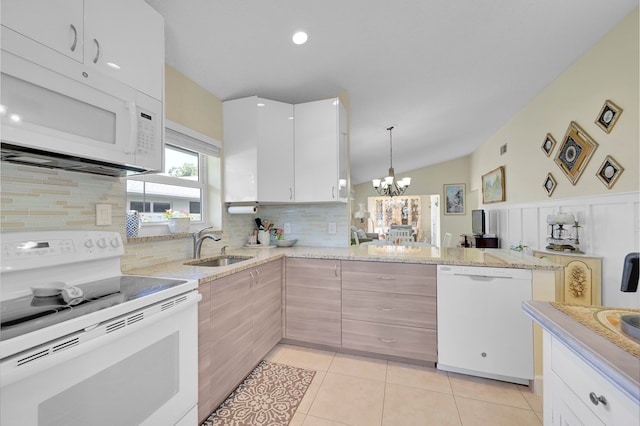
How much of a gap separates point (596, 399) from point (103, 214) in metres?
2.07

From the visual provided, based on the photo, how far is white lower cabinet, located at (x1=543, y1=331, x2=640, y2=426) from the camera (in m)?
0.57

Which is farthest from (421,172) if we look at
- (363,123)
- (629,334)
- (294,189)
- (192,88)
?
(629,334)

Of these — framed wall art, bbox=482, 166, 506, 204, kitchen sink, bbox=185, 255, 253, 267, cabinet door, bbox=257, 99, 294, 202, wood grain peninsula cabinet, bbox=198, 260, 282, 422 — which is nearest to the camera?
wood grain peninsula cabinet, bbox=198, 260, 282, 422

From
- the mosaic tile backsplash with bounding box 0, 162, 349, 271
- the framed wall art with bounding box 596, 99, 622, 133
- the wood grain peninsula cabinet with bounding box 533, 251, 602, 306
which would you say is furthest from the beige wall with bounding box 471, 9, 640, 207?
the mosaic tile backsplash with bounding box 0, 162, 349, 271

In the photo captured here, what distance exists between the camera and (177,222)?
194 cm

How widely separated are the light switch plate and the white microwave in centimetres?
19

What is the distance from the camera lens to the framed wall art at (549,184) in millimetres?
Result: 3225

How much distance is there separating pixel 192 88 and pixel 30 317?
1.91 m

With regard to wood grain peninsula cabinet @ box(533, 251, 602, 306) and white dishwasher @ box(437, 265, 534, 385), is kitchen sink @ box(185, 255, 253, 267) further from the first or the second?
wood grain peninsula cabinet @ box(533, 251, 602, 306)

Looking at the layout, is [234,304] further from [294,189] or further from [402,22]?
[402,22]

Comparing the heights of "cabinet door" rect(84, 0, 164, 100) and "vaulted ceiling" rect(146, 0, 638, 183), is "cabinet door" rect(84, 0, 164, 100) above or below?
below

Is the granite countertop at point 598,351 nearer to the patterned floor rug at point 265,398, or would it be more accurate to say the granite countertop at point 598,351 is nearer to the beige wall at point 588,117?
the patterned floor rug at point 265,398

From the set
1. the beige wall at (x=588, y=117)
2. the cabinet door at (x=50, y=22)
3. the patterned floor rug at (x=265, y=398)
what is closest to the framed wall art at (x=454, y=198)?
the beige wall at (x=588, y=117)

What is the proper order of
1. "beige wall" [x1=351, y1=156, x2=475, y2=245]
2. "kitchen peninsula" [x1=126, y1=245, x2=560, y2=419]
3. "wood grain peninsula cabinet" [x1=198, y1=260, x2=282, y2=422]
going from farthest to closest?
"beige wall" [x1=351, y1=156, x2=475, y2=245]
"kitchen peninsula" [x1=126, y1=245, x2=560, y2=419]
"wood grain peninsula cabinet" [x1=198, y1=260, x2=282, y2=422]
